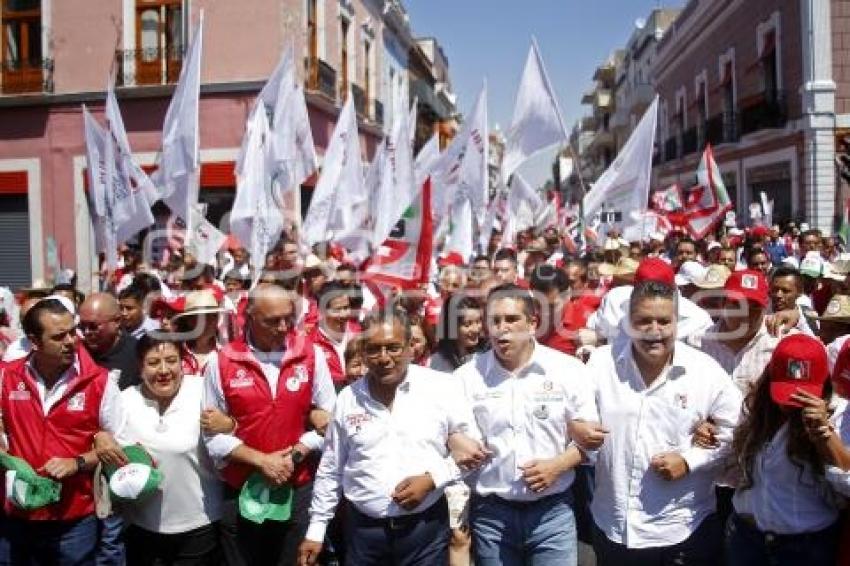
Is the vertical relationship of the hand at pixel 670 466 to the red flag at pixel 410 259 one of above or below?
below

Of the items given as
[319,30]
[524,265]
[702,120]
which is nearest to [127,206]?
[524,265]

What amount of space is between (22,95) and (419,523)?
17533mm

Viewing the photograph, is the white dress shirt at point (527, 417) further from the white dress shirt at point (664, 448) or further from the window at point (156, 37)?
the window at point (156, 37)

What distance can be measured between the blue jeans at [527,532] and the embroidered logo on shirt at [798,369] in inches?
38.9

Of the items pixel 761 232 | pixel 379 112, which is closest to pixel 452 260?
pixel 761 232

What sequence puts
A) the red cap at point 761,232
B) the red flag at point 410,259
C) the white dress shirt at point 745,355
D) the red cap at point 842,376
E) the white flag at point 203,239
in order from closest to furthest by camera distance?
the red cap at point 842,376 → the white dress shirt at point 745,355 → the red flag at point 410,259 → the white flag at point 203,239 → the red cap at point 761,232

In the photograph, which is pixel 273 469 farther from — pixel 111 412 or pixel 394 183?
pixel 394 183

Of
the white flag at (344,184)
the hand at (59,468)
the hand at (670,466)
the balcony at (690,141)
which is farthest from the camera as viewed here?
the balcony at (690,141)

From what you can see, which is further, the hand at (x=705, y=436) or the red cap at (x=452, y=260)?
the red cap at (x=452, y=260)

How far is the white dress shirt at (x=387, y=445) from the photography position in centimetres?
339

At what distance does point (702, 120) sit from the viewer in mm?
32000

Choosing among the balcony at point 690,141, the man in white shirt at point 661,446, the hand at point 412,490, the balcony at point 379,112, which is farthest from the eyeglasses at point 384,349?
the balcony at point 690,141

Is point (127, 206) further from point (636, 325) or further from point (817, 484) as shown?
point (817, 484)

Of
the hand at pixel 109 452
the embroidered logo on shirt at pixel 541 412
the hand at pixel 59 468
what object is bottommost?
the hand at pixel 59 468
